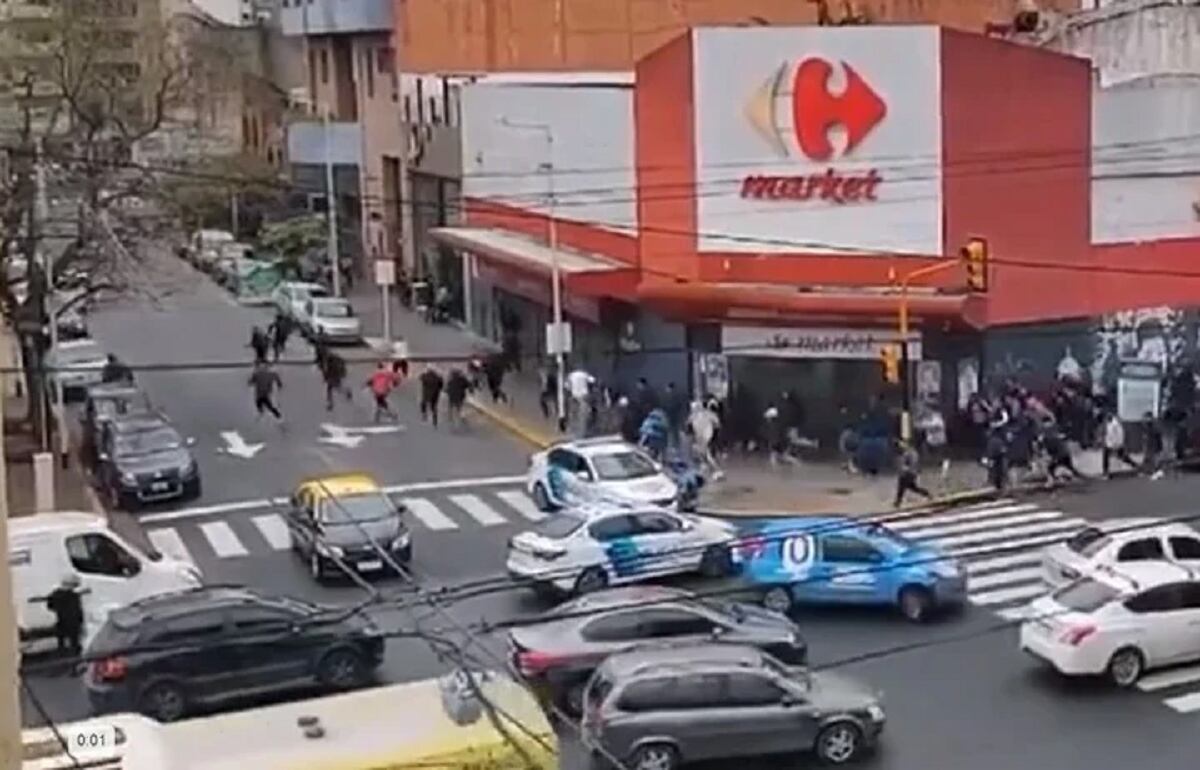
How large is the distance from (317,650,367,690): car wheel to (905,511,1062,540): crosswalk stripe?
28.6ft

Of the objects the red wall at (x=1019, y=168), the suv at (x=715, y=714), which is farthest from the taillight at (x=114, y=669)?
the red wall at (x=1019, y=168)

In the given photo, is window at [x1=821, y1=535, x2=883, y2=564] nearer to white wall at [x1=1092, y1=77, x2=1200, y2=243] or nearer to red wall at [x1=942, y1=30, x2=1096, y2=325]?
red wall at [x1=942, y1=30, x2=1096, y2=325]

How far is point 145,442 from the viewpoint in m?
32.5

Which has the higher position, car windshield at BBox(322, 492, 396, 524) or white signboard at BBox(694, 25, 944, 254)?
white signboard at BBox(694, 25, 944, 254)

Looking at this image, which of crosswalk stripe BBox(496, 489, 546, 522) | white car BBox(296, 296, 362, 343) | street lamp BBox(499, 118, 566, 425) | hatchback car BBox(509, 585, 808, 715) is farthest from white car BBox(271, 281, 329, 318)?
hatchback car BBox(509, 585, 808, 715)

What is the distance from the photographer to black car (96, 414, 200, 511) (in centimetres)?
3158

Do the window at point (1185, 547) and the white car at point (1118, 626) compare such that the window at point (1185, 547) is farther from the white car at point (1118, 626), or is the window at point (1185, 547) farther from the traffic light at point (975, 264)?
the traffic light at point (975, 264)

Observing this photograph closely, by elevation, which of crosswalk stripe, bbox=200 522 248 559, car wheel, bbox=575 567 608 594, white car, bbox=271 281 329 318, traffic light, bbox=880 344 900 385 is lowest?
crosswalk stripe, bbox=200 522 248 559

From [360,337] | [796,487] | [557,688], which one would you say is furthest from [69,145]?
[557,688]

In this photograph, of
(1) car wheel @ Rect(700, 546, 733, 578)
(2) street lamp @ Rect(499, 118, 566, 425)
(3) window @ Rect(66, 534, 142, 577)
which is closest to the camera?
(3) window @ Rect(66, 534, 142, 577)

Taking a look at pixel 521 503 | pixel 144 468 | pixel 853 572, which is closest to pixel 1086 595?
pixel 853 572

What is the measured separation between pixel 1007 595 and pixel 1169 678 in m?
3.59

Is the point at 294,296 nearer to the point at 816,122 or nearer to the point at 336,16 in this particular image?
the point at 336,16

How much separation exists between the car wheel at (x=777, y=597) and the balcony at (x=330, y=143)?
4263cm
